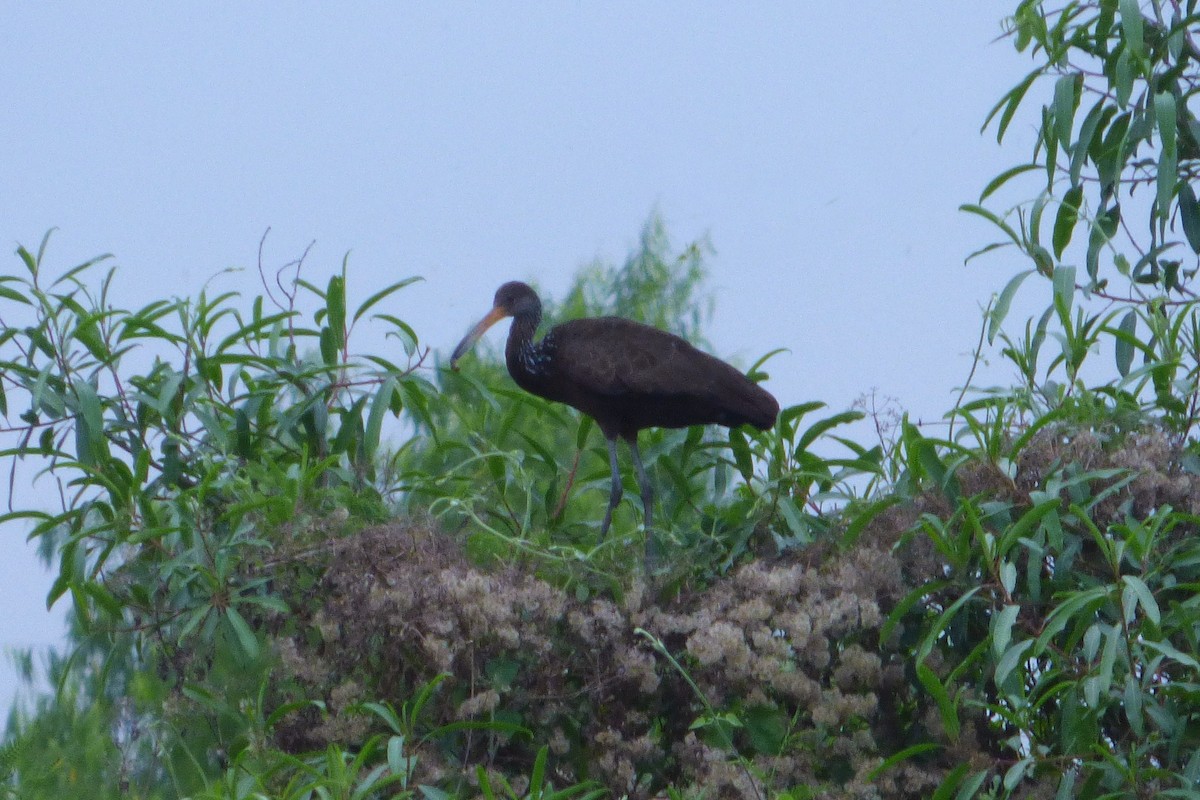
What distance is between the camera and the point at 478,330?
20.5 feet

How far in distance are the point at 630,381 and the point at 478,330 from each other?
0.95 metres

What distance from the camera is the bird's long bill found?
19.9 ft

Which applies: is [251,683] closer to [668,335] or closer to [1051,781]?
[1051,781]

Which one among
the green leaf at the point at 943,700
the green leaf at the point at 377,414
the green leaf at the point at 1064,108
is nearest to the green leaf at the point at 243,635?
the green leaf at the point at 377,414

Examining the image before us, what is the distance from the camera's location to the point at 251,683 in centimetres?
364

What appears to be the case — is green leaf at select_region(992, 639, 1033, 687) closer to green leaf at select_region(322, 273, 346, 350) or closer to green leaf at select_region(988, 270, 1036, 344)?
green leaf at select_region(988, 270, 1036, 344)

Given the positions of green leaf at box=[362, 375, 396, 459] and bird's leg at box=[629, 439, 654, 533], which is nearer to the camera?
green leaf at box=[362, 375, 396, 459]

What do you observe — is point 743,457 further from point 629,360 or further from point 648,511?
point 629,360

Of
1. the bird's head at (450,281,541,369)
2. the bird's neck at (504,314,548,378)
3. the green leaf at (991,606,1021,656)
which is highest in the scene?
the bird's head at (450,281,541,369)

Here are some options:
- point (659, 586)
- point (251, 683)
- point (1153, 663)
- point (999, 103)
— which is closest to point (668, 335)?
point (999, 103)

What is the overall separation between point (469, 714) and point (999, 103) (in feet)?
7.63

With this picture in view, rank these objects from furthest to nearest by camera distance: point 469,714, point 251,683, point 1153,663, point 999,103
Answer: point 999,103 → point 251,683 → point 469,714 → point 1153,663

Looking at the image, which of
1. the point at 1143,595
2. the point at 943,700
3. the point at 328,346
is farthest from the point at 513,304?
the point at 1143,595

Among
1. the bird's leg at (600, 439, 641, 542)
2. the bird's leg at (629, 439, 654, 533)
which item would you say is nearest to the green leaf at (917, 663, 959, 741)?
the bird's leg at (629, 439, 654, 533)
